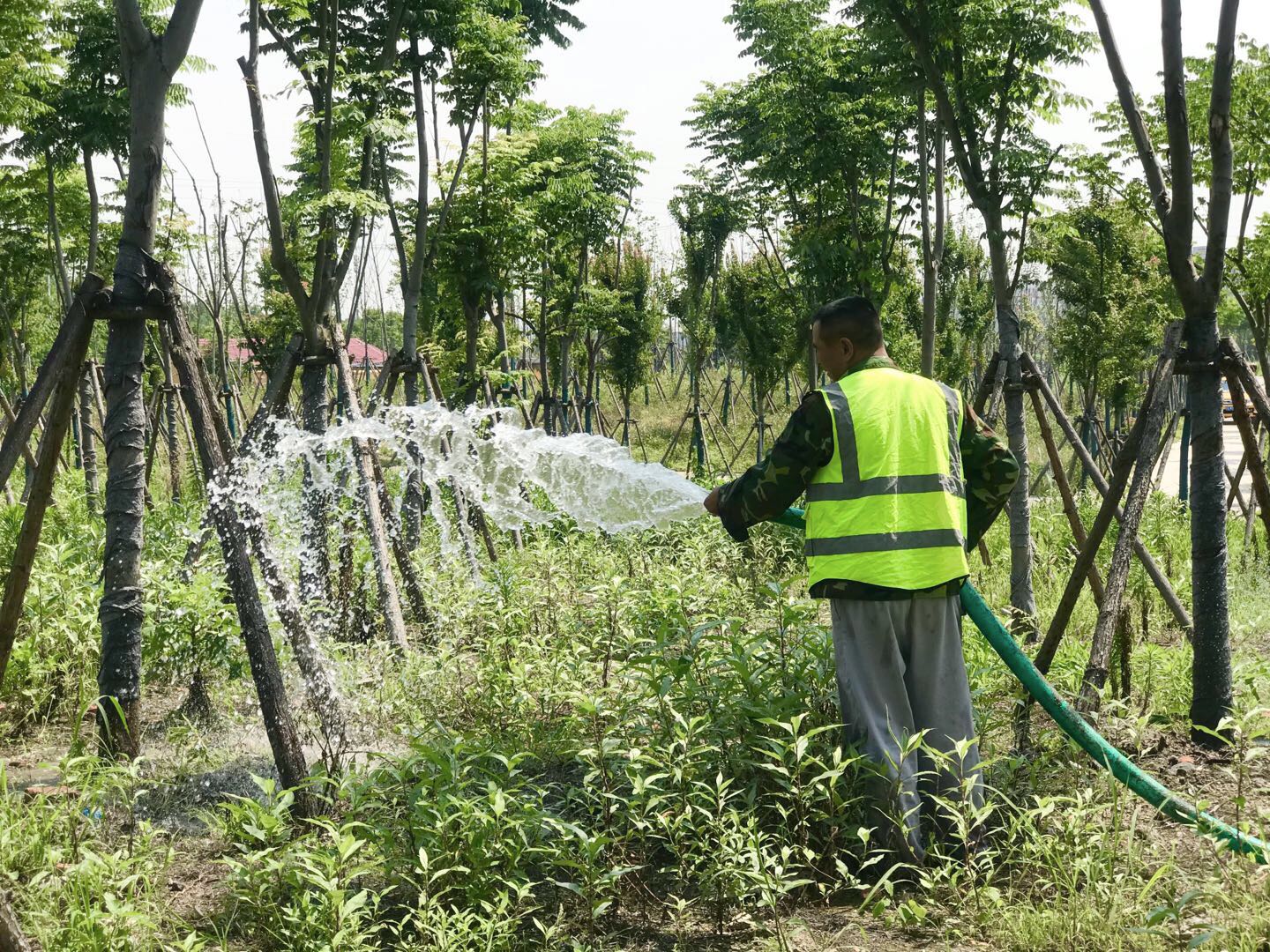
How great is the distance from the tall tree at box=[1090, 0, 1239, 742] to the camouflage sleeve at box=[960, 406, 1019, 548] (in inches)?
39.3

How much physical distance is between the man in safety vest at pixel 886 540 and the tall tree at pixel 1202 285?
1.38 meters

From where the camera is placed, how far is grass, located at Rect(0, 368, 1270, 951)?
2.91 m

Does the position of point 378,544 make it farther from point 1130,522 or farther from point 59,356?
point 1130,522

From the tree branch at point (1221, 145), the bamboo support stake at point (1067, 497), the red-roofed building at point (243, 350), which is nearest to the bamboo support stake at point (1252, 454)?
the tree branch at point (1221, 145)

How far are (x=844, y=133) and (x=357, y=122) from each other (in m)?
4.68

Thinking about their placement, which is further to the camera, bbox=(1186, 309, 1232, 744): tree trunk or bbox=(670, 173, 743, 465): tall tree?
bbox=(670, 173, 743, 465): tall tree

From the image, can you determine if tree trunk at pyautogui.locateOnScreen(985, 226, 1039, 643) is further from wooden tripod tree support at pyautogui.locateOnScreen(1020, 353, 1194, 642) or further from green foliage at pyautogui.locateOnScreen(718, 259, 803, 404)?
green foliage at pyautogui.locateOnScreen(718, 259, 803, 404)

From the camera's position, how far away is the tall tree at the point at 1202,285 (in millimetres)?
3893

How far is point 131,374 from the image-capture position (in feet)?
12.6

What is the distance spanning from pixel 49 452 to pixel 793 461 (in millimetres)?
2684

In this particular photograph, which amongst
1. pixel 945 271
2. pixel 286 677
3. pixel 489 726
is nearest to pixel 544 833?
pixel 489 726

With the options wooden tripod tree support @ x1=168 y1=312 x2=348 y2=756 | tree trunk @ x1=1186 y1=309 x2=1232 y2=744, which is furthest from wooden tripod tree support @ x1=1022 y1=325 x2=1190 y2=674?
wooden tripod tree support @ x1=168 y1=312 x2=348 y2=756

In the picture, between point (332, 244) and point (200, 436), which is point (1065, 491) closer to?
point (200, 436)

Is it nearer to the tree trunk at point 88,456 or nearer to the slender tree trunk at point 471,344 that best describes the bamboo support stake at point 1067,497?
the slender tree trunk at point 471,344
